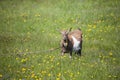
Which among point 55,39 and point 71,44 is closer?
point 71,44

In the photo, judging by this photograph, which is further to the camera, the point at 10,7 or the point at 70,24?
the point at 10,7

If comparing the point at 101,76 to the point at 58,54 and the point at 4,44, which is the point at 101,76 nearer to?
the point at 58,54

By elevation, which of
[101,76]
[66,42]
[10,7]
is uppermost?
[10,7]

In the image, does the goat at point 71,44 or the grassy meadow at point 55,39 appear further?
the goat at point 71,44

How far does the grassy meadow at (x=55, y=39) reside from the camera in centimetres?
891

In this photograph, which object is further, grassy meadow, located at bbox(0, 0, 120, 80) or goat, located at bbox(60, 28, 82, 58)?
goat, located at bbox(60, 28, 82, 58)

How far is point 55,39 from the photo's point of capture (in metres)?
14.1

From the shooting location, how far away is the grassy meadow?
891cm

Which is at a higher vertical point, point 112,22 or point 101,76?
point 112,22

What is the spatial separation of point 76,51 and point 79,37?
591 mm

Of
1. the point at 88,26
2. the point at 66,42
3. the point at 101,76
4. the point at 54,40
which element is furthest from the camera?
the point at 88,26

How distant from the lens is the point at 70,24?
17.5 meters

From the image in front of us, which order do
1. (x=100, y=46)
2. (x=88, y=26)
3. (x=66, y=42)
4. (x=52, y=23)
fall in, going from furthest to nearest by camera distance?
1. (x=52, y=23)
2. (x=88, y=26)
3. (x=100, y=46)
4. (x=66, y=42)

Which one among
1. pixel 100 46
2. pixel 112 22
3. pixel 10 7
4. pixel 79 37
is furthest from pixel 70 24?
pixel 10 7
